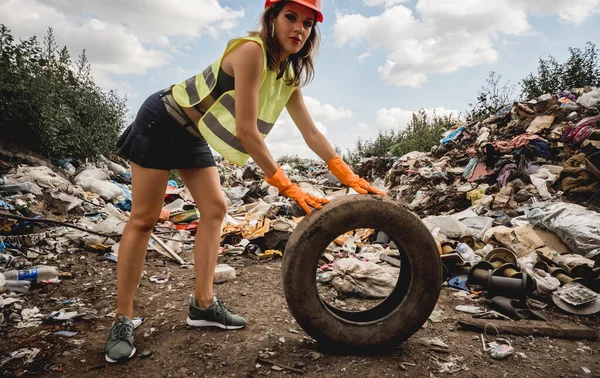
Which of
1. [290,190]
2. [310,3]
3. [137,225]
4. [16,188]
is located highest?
[310,3]

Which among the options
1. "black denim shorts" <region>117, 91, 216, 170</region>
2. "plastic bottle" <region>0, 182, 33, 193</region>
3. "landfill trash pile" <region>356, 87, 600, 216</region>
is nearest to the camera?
"black denim shorts" <region>117, 91, 216, 170</region>

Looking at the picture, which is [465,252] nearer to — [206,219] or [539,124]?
[206,219]

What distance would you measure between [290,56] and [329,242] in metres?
0.95

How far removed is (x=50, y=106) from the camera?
5.57 meters

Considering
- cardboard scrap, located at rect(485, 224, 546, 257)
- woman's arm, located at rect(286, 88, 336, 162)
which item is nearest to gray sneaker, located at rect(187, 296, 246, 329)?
woman's arm, located at rect(286, 88, 336, 162)

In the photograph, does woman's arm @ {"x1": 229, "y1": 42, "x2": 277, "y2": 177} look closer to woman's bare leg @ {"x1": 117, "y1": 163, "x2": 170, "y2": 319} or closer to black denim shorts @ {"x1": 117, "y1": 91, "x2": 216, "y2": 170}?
black denim shorts @ {"x1": 117, "y1": 91, "x2": 216, "y2": 170}

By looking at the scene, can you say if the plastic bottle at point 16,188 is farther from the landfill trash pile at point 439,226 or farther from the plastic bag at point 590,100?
the plastic bag at point 590,100

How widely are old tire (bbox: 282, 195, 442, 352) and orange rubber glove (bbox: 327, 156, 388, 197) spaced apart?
0.46 feet

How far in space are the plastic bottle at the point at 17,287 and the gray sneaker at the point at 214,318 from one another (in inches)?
61.6

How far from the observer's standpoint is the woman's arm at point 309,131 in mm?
1948

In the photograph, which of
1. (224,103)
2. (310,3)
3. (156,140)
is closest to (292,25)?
(310,3)

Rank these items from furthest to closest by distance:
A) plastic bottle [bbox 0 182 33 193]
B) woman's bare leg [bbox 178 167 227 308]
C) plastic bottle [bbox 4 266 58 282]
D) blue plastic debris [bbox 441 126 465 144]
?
blue plastic debris [bbox 441 126 465 144], plastic bottle [bbox 0 182 33 193], plastic bottle [bbox 4 266 58 282], woman's bare leg [bbox 178 167 227 308]

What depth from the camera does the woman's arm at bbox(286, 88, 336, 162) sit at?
1948 mm

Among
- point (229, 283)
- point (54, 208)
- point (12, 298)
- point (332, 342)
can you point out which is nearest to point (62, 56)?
point (54, 208)
